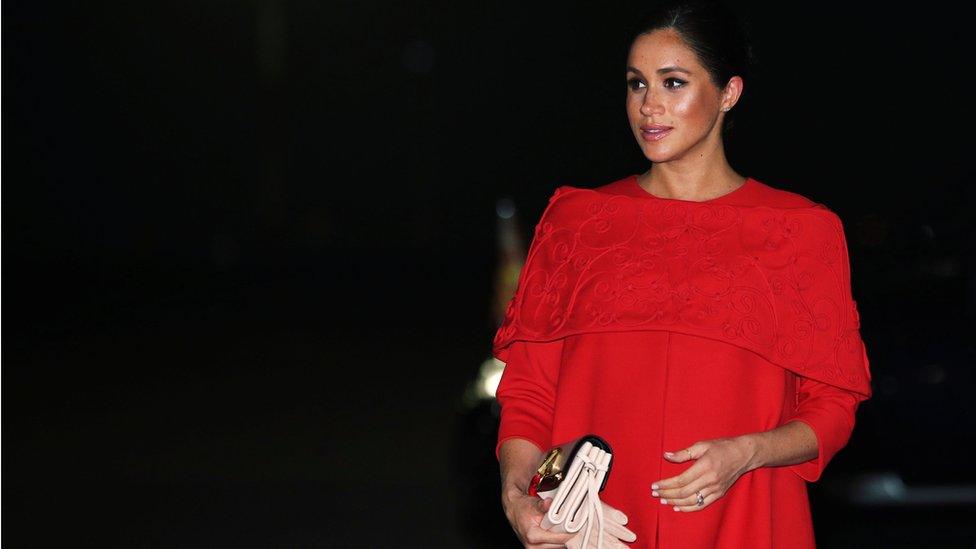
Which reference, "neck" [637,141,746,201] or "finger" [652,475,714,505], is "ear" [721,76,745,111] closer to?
"neck" [637,141,746,201]

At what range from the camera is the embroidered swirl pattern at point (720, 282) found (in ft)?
7.21

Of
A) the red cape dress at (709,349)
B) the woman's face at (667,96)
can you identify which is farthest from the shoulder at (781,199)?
the woman's face at (667,96)

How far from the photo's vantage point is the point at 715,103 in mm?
2307

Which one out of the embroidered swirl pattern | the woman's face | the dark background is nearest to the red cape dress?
the embroidered swirl pattern

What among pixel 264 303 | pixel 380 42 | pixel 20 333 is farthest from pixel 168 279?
pixel 380 42

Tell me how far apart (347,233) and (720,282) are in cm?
3138

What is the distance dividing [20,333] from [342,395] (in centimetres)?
678

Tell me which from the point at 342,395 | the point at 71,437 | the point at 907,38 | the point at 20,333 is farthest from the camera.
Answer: the point at 907,38

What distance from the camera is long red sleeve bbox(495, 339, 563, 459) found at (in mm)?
2359

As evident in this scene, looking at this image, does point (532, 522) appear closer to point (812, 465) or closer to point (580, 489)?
point (580, 489)

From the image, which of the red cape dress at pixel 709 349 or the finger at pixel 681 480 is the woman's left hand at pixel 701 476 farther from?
the red cape dress at pixel 709 349

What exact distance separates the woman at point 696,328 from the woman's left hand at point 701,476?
Result: 99 millimetres

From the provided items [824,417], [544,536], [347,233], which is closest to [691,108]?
[824,417]

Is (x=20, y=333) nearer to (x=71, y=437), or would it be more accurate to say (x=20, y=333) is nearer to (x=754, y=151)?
(x=71, y=437)
